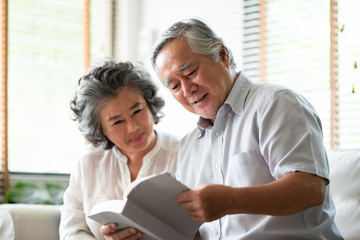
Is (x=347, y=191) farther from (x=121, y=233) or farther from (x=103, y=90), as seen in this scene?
(x=103, y=90)

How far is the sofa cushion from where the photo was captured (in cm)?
185

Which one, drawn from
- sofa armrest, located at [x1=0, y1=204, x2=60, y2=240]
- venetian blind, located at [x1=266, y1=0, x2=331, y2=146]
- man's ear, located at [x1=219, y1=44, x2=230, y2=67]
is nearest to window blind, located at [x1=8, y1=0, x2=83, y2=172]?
sofa armrest, located at [x1=0, y1=204, x2=60, y2=240]

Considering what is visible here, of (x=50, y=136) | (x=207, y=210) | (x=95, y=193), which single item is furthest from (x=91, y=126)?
(x=50, y=136)

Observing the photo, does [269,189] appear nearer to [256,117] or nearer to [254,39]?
[256,117]

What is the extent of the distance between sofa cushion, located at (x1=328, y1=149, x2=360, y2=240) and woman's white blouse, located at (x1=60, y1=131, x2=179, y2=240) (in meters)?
0.74

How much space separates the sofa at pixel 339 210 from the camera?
1.86m

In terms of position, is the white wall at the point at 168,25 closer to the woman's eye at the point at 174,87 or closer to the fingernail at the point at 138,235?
the woman's eye at the point at 174,87

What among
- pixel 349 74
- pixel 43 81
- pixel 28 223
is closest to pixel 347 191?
pixel 349 74

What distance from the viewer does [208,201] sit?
1221 mm

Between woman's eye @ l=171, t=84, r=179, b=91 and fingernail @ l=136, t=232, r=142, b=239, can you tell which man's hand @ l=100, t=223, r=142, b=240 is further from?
woman's eye @ l=171, t=84, r=179, b=91

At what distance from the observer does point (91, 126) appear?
7.57ft

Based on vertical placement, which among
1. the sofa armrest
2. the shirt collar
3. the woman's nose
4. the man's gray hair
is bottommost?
the sofa armrest

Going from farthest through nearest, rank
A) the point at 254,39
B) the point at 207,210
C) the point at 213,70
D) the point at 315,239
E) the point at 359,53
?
the point at 254,39, the point at 359,53, the point at 213,70, the point at 315,239, the point at 207,210

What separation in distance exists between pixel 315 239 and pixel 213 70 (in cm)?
67
